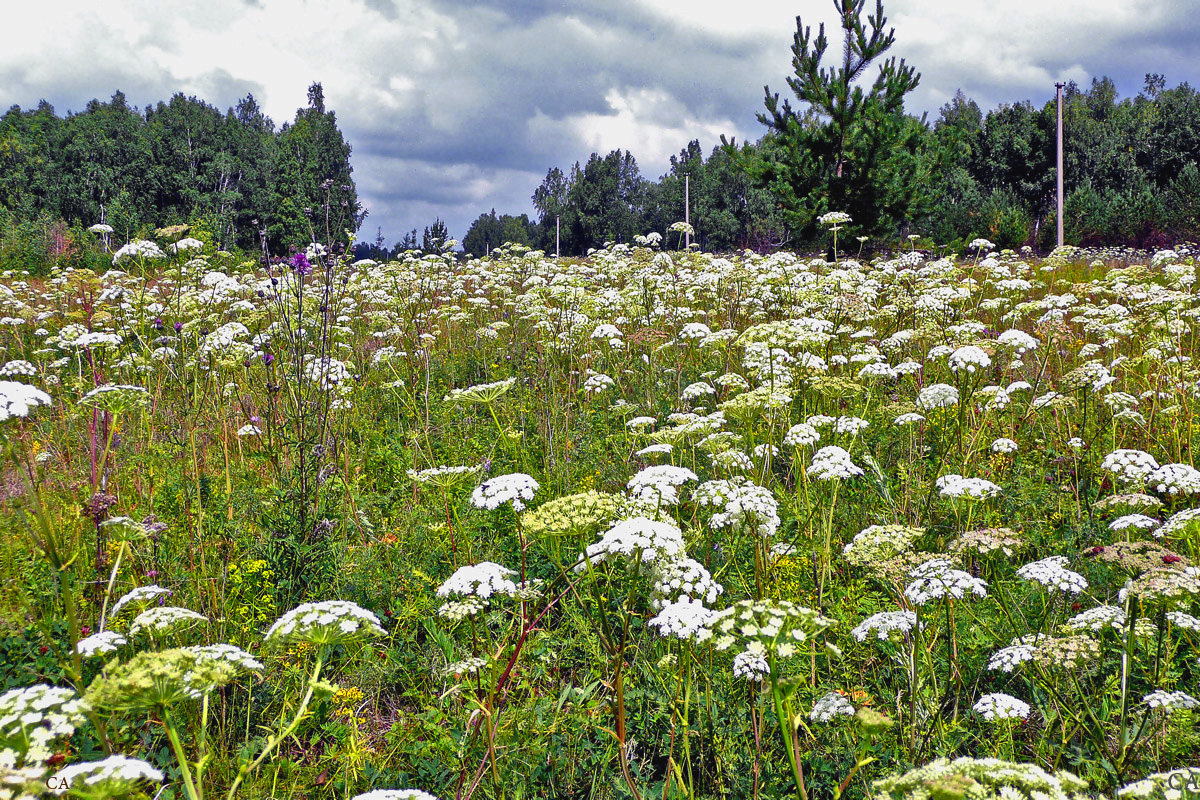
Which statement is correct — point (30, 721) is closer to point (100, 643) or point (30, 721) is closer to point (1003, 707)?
point (100, 643)

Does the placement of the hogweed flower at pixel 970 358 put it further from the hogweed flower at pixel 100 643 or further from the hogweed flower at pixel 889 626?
the hogweed flower at pixel 100 643

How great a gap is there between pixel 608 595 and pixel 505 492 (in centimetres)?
141

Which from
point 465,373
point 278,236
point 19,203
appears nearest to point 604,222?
point 278,236

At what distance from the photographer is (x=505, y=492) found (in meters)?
2.70

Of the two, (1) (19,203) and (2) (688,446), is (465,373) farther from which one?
(1) (19,203)

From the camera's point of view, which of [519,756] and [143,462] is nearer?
[519,756]

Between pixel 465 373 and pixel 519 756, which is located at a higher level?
pixel 465 373

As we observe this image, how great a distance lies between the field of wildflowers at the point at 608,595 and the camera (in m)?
1.99

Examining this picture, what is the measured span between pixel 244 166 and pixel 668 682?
89897 mm

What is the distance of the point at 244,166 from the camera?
7650 cm

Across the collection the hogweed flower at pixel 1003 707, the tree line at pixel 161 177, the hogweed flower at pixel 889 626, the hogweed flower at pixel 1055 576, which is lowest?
the hogweed flower at pixel 1003 707

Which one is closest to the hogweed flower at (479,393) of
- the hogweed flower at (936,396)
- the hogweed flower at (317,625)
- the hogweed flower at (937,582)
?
the hogweed flower at (317,625)

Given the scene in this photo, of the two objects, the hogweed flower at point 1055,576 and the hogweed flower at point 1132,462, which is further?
the hogweed flower at point 1132,462

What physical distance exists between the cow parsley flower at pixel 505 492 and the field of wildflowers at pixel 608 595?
0.02 metres
